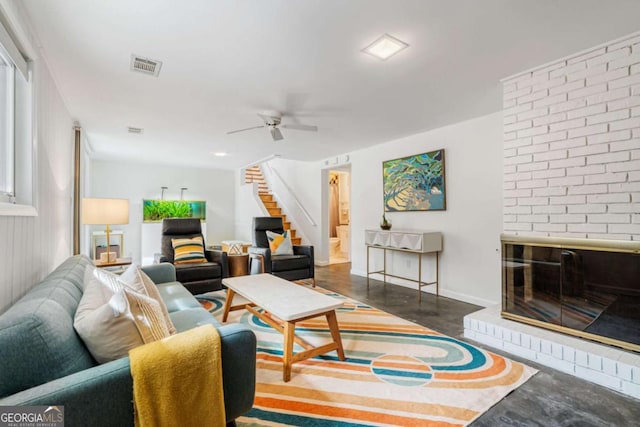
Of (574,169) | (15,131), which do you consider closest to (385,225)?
(574,169)

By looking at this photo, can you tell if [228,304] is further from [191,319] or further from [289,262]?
[289,262]

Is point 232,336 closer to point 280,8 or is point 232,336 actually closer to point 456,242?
point 280,8

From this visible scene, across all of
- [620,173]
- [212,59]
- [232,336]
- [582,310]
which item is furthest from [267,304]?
[620,173]

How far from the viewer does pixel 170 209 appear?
7.23m

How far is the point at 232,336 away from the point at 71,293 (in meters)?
0.88

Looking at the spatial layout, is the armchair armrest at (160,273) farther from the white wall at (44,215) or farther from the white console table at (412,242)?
the white console table at (412,242)

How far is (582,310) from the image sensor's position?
2279 millimetres

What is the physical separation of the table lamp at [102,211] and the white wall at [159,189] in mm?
3677

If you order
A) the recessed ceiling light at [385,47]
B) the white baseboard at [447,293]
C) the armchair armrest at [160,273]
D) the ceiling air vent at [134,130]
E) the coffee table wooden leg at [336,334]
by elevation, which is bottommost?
the white baseboard at [447,293]

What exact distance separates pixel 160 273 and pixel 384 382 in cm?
229

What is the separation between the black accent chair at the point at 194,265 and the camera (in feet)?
11.8

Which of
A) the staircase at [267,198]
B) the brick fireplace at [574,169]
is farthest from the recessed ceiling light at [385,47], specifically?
the staircase at [267,198]

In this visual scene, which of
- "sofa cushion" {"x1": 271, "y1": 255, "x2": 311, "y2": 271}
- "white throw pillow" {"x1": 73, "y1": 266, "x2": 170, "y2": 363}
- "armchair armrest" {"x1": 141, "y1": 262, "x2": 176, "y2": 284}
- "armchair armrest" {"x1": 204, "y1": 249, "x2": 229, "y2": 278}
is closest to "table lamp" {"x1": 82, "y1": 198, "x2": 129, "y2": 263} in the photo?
"armchair armrest" {"x1": 141, "y1": 262, "x2": 176, "y2": 284}

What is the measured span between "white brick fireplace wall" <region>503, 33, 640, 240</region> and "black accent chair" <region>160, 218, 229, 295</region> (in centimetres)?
323
